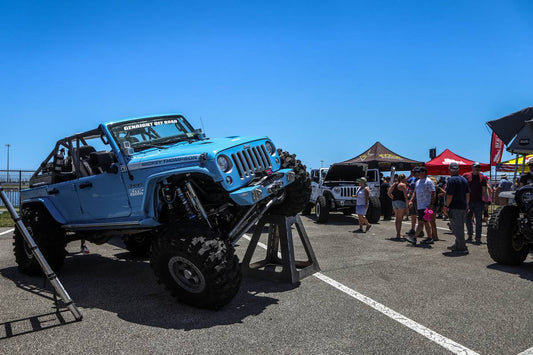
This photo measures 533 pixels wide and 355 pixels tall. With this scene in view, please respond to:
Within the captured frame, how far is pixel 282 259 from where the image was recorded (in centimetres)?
→ 552

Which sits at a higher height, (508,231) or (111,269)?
(508,231)

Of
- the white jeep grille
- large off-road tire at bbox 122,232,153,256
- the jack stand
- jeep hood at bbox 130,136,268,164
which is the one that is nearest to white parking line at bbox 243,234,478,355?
the jack stand

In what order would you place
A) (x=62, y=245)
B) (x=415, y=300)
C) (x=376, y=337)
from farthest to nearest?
1. (x=62, y=245)
2. (x=415, y=300)
3. (x=376, y=337)

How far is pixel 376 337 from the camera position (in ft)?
11.5

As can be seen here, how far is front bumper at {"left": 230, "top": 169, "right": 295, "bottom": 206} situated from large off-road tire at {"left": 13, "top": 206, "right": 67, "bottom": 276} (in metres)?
3.35

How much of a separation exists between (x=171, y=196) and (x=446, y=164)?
699 inches

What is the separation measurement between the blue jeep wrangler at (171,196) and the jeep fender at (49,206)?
1 cm

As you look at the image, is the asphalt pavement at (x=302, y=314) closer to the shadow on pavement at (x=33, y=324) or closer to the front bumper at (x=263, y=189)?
the shadow on pavement at (x=33, y=324)

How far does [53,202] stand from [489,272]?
6.64 metres

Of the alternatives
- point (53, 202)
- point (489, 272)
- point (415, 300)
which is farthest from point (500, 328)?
point (53, 202)

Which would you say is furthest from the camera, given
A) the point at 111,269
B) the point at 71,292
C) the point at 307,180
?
the point at 111,269

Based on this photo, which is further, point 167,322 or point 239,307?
point 239,307

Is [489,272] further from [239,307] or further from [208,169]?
[208,169]

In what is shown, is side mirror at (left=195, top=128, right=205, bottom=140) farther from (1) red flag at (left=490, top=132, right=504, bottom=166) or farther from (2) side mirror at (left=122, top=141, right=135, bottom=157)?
(1) red flag at (left=490, top=132, right=504, bottom=166)
